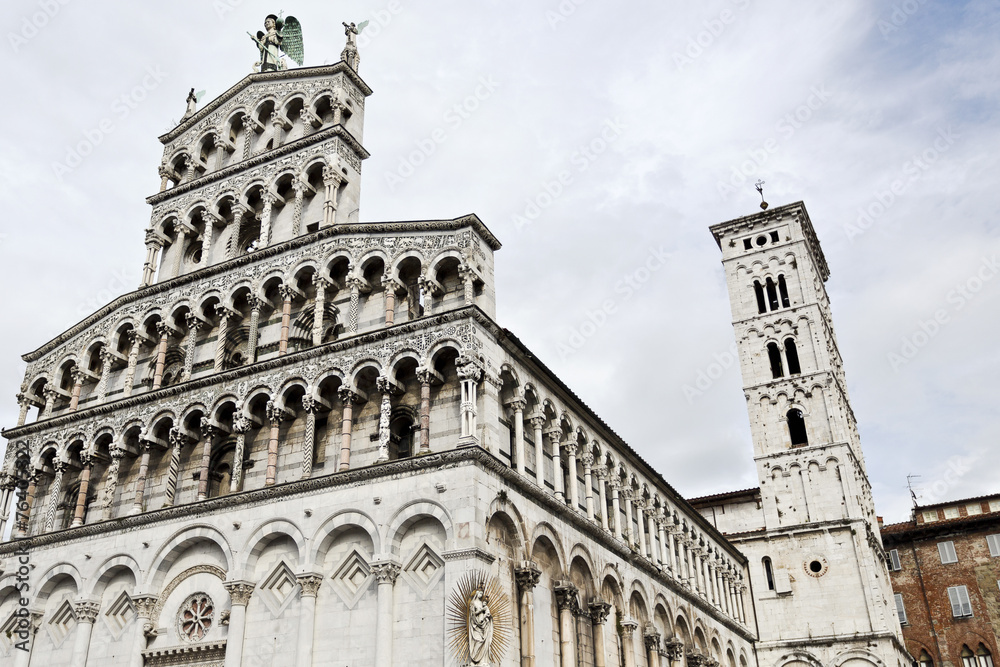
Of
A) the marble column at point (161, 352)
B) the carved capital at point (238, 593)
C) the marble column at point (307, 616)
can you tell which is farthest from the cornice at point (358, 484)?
the marble column at point (161, 352)

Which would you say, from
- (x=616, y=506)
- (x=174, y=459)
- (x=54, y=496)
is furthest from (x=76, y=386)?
(x=616, y=506)

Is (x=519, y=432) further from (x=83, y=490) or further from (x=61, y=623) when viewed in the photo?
(x=61, y=623)

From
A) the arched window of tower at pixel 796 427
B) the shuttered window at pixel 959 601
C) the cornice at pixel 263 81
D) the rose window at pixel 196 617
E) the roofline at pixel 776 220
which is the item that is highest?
the roofline at pixel 776 220

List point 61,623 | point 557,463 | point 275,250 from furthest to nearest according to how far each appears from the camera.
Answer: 1. point 275,250
2. point 557,463
3. point 61,623

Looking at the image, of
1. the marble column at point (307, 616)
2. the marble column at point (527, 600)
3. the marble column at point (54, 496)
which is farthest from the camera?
the marble column at point (54, 496)

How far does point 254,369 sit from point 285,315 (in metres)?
1.86

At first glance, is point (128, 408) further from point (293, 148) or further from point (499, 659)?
point (499, 659)

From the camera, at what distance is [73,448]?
88.0ft

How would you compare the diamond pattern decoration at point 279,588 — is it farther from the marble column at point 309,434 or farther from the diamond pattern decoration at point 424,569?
the diamond pattern decoration at point 424,569

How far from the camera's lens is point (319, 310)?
24359mm

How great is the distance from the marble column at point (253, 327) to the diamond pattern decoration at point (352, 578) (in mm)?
7003

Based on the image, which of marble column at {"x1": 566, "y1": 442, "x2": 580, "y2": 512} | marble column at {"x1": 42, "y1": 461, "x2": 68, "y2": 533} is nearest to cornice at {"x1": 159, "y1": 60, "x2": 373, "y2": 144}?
marble column at {"x1": 42, "y1": 461, "x2": 68, "y2": 533}

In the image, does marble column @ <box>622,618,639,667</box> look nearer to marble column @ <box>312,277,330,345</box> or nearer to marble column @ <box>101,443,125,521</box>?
marble column @ <box>312,277,330,345</box>

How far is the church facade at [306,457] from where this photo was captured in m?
20.2
